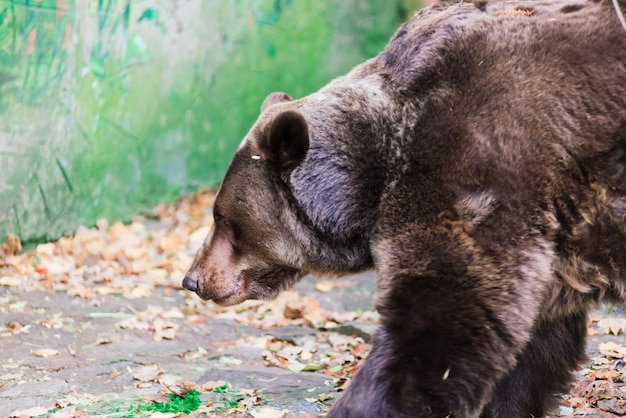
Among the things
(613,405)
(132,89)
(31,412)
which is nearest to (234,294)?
(31,412)

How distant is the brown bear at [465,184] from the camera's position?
3.85 metres

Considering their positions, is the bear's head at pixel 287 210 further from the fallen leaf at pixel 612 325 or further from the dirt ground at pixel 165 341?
the fallen leaf at pixel 612 325

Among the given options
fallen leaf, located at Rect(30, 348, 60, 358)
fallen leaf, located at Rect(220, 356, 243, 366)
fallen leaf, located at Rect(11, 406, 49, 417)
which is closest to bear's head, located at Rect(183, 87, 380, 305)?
fallen leaf, located at Rect(11, 406, 49, 417)

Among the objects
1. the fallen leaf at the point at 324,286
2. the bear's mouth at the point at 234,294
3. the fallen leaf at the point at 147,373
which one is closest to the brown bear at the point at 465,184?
the bear's mouth at the point at 234,294

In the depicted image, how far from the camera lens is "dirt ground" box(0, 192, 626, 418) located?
521 cm

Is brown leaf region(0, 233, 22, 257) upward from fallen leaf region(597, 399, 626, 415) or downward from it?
downward

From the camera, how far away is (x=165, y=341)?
21.5 feet

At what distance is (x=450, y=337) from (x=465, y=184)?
2.26ft

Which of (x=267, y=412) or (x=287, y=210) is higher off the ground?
(x=287, y=210)

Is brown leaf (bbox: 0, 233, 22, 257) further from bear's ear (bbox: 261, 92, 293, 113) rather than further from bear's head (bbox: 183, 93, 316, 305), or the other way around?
bear's ear (bbox: 261, 92, 293, 113)

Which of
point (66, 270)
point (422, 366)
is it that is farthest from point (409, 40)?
point (66, 270)

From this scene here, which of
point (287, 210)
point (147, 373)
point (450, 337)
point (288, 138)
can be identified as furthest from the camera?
point (147, 373)

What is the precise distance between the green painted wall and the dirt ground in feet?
1.78

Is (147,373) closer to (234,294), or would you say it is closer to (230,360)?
(230,360)
